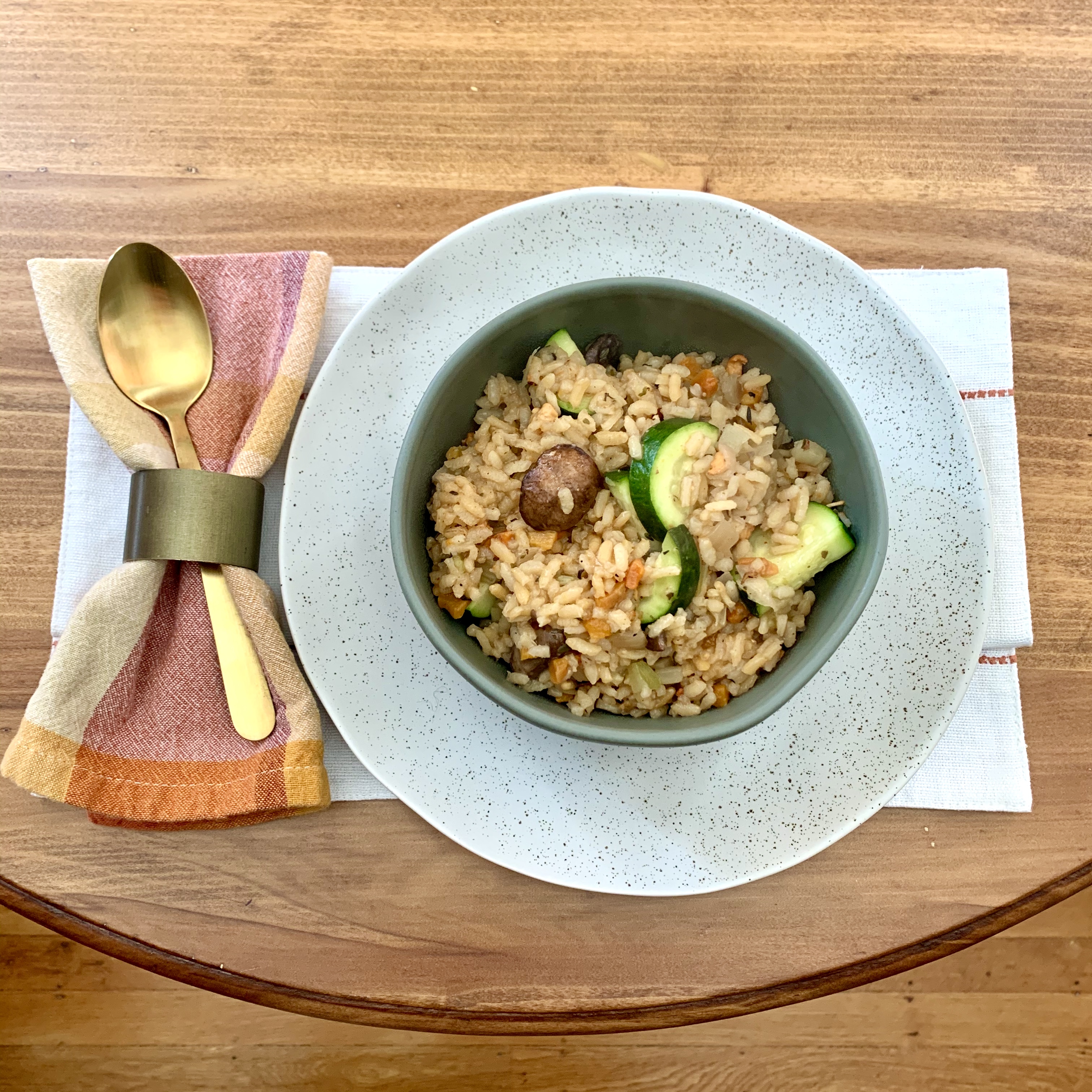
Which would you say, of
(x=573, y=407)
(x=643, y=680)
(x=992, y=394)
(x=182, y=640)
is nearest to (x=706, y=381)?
(x=573, y=407)

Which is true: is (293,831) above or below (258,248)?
below

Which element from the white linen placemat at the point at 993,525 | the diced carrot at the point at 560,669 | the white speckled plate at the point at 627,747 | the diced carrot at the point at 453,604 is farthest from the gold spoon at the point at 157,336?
the diced carrot at the point at 560,669

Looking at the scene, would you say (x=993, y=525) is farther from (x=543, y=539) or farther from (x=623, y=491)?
(x=543, y=539)

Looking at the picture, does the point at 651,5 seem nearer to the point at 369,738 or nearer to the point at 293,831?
the point at 369,738

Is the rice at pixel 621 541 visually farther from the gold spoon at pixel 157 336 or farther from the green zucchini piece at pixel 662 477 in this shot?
the gold spoon at pixel 157 336

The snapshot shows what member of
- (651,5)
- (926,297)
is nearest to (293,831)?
(926,297)

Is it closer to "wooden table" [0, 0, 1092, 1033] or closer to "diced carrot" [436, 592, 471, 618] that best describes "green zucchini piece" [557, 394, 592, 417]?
"diced carrot" [436, 592, 471, 618]
